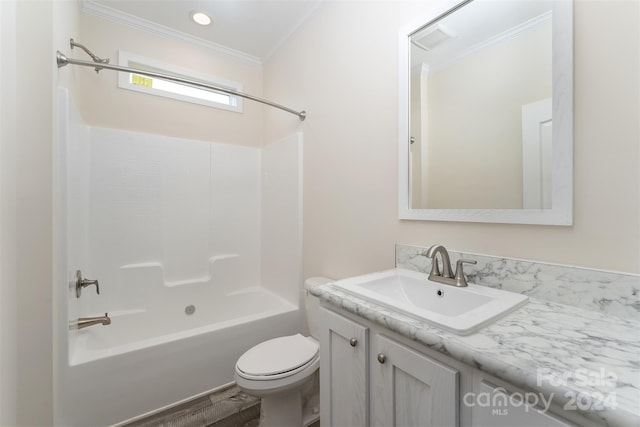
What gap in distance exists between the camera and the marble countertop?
440 mm

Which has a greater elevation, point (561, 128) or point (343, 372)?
point (561, 128)

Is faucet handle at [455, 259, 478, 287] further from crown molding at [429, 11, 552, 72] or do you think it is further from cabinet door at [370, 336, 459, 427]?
crown molding at [429, 11, 552, 72]

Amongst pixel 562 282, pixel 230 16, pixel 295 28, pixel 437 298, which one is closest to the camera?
pixel 562 282

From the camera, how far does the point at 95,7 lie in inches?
79.0

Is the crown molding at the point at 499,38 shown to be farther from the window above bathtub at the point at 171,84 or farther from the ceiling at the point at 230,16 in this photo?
the window above bathtub at the point at 171,84

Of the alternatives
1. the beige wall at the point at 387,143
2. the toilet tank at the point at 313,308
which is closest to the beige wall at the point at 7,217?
the toilet tank at the point at 313,308

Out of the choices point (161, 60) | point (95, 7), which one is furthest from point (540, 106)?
point (95, 7)

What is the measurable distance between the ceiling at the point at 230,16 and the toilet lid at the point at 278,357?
2320mm

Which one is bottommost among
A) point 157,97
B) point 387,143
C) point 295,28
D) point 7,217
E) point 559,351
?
point 559,351

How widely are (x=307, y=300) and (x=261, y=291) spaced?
91cm

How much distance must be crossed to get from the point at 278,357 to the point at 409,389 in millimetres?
889

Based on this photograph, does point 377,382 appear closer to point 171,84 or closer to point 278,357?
point 278,357

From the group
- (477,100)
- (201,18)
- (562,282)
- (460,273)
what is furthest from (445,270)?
(201,18)

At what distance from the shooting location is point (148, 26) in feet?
7.25
